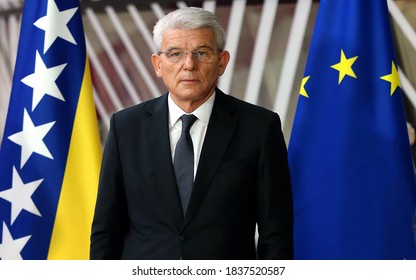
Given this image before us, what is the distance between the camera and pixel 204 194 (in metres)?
2.01

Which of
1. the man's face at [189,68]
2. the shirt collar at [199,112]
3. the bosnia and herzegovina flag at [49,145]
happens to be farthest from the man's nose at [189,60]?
the bosnia and herzegovina flag at [49,145]

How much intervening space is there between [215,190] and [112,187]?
34cm

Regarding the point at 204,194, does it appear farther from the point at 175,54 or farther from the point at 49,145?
the point at 49,145

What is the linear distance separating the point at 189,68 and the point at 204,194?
40cm

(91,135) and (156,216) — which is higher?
(91,135)

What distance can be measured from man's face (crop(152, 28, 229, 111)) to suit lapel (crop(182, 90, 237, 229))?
Answer: 0.08 m

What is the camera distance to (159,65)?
6.98ft

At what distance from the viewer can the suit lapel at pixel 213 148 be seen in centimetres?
200

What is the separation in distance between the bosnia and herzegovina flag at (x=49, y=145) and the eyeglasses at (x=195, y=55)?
118cm

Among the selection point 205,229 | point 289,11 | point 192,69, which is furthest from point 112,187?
point 289,11

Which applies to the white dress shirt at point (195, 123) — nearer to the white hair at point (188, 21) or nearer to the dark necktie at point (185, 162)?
the dark necktie at point (185, 162)

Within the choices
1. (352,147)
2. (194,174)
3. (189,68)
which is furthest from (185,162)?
(352,147)

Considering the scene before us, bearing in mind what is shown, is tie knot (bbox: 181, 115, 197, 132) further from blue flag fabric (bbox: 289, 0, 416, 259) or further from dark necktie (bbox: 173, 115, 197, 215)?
blue flag fabric (bbox: 289, 0, 416, 259)

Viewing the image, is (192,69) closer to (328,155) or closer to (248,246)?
(248,246)
